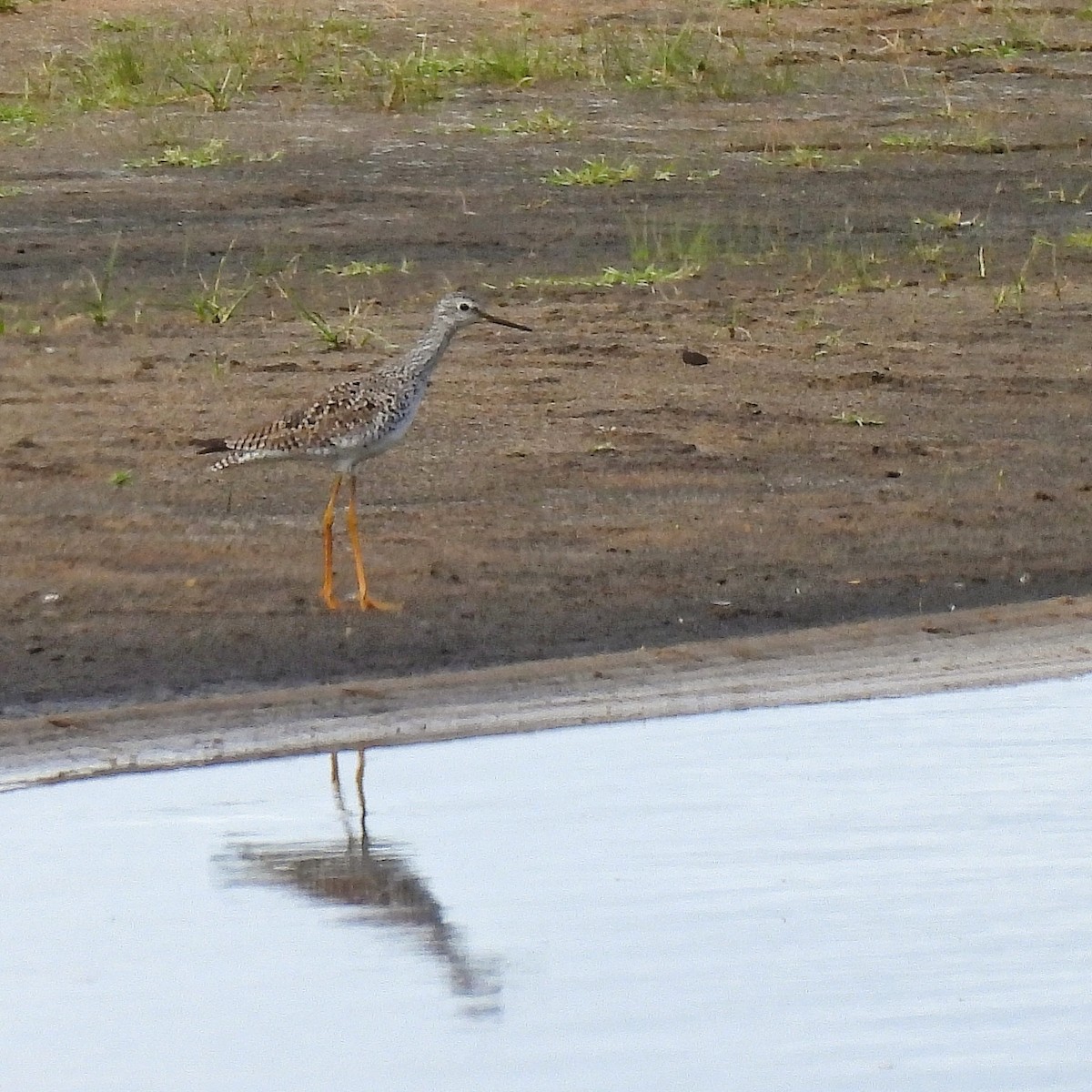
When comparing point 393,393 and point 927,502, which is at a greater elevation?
point 393,393

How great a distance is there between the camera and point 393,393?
8.25 m

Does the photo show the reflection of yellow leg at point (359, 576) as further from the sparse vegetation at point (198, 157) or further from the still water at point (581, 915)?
the sparse vegetation at point (198, 157)

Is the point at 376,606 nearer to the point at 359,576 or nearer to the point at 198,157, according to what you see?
the point at 359,576

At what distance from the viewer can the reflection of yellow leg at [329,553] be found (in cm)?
793

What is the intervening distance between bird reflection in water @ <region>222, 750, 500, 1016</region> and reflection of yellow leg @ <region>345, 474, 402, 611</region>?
1752mm

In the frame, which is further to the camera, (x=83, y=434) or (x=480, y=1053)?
(x=83, y=434)

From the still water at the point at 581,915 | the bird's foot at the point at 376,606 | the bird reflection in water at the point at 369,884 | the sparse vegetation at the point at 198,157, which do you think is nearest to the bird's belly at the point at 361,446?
the bird's foot at the point at 376,606

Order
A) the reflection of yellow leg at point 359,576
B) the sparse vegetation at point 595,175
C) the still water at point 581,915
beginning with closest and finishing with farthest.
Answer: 1. the still water at point 581,915
2. the reflection of yellow leg at point 359,576
3. the sparse vegetation at point 595,175

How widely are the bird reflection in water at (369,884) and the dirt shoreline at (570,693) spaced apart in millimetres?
744

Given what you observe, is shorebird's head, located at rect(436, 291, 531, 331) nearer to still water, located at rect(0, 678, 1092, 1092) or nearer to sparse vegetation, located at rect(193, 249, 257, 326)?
still water, located at rect(0, 678, 1092, 1092)

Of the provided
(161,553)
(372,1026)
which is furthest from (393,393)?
(372,1026)

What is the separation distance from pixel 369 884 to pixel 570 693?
63.2 inches

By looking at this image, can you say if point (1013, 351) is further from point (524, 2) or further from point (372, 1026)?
point (524, 2)

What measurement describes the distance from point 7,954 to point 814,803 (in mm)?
1991
